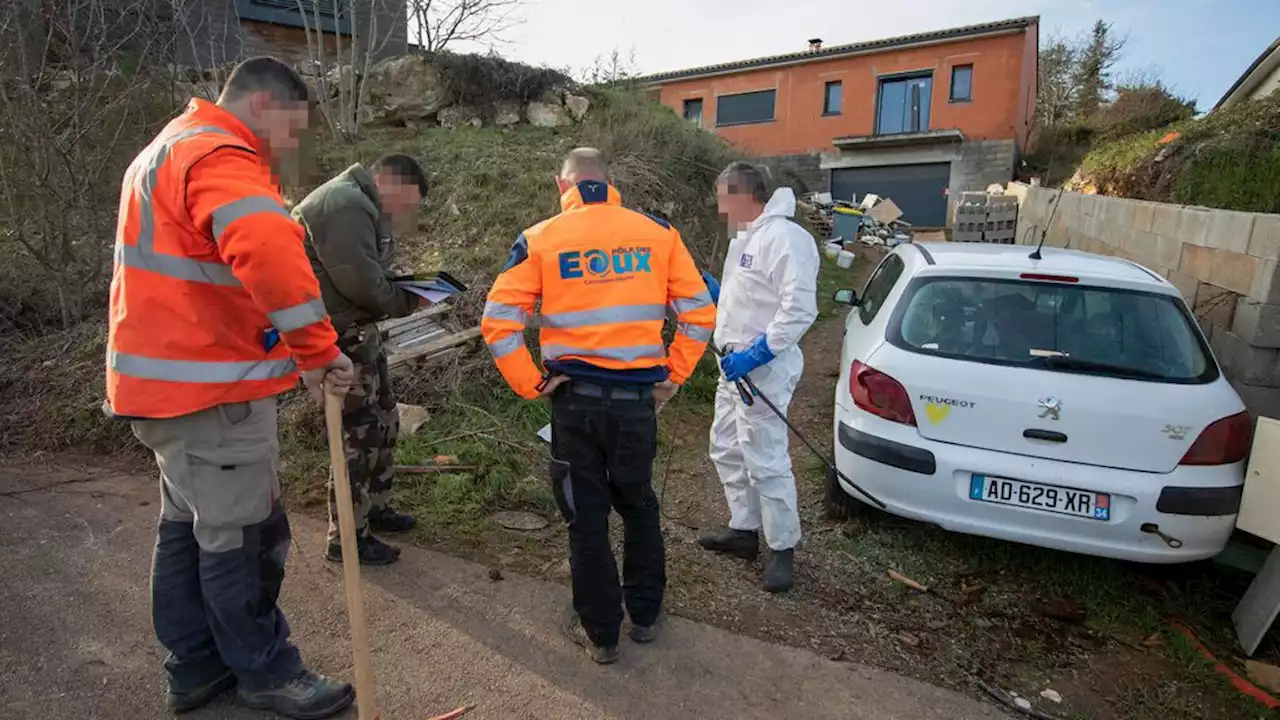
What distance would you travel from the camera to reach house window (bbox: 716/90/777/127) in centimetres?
2961

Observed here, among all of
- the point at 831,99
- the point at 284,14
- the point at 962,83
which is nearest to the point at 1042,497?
the point at 284,14

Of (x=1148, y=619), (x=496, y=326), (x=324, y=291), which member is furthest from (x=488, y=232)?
(x=1148, y=619)

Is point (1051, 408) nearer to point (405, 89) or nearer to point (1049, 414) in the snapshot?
point (1049, 414)

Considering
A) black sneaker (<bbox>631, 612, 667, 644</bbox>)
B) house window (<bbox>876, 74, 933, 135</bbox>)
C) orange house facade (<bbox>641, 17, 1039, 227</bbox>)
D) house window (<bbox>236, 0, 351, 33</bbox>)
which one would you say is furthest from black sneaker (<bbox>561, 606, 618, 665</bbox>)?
house window (<bbox>876, 74, 933, 135</bbox>)

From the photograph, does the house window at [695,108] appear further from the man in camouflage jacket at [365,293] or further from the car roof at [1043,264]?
the man in camouflage jacket at [365,293]

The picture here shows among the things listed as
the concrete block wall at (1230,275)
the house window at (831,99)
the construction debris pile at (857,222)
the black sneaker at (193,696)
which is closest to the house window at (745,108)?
the house window at (831,99)

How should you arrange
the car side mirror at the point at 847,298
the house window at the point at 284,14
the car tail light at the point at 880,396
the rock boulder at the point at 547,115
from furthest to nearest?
1. the rock boulder at the point at 547,115
2. the house window at the point at 284,14
3. the car side mirror at the point at 847,298
4. the car tail light at the point at 880,396

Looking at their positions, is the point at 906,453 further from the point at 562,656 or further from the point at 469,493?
the point at 469,493

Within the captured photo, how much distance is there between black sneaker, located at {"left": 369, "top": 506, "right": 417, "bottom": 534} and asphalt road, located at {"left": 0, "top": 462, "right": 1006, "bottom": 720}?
0.32 meters

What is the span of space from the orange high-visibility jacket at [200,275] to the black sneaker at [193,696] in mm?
972

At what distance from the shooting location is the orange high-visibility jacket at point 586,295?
8.59 ft

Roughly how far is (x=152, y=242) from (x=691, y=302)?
1.76 meters

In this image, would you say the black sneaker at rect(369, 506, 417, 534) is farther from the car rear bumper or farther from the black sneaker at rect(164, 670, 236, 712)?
the car rear bumper

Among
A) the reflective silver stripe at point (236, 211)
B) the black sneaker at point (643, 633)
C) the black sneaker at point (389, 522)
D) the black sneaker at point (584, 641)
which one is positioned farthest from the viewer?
the black sneaker at point (389, 522)
